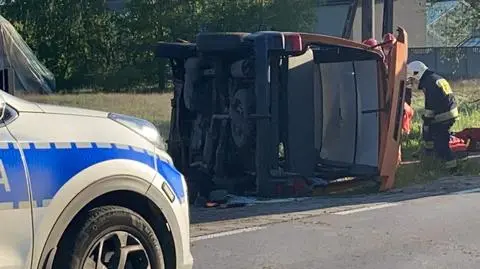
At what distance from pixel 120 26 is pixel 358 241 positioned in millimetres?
43895

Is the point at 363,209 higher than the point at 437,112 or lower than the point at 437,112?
lower

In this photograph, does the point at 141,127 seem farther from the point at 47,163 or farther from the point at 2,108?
the point at 2,108

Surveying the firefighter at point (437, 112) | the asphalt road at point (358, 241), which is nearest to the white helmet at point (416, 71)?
the firefighter at point (437, 112)

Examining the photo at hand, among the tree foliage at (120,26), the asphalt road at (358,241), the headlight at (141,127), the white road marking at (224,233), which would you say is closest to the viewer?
the headlight at (141,127)

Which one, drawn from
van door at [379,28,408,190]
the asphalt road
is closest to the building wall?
van door at [379,28,408,190]

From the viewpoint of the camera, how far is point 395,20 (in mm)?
64500

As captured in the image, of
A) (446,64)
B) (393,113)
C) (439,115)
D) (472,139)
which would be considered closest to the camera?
(393,113)

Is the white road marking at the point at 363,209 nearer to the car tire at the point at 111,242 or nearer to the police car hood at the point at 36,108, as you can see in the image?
the car tire at the point at 111,242

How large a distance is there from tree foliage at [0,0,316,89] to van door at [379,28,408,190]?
3616 cm

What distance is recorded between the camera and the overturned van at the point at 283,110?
35.5 ft

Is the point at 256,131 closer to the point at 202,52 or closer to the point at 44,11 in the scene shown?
the point at 202,52

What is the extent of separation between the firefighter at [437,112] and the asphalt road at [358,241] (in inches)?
126

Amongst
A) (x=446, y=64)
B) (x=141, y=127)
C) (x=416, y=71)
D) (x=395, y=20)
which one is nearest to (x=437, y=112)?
(x=416, y=71)

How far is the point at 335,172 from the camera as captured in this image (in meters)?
11.9
